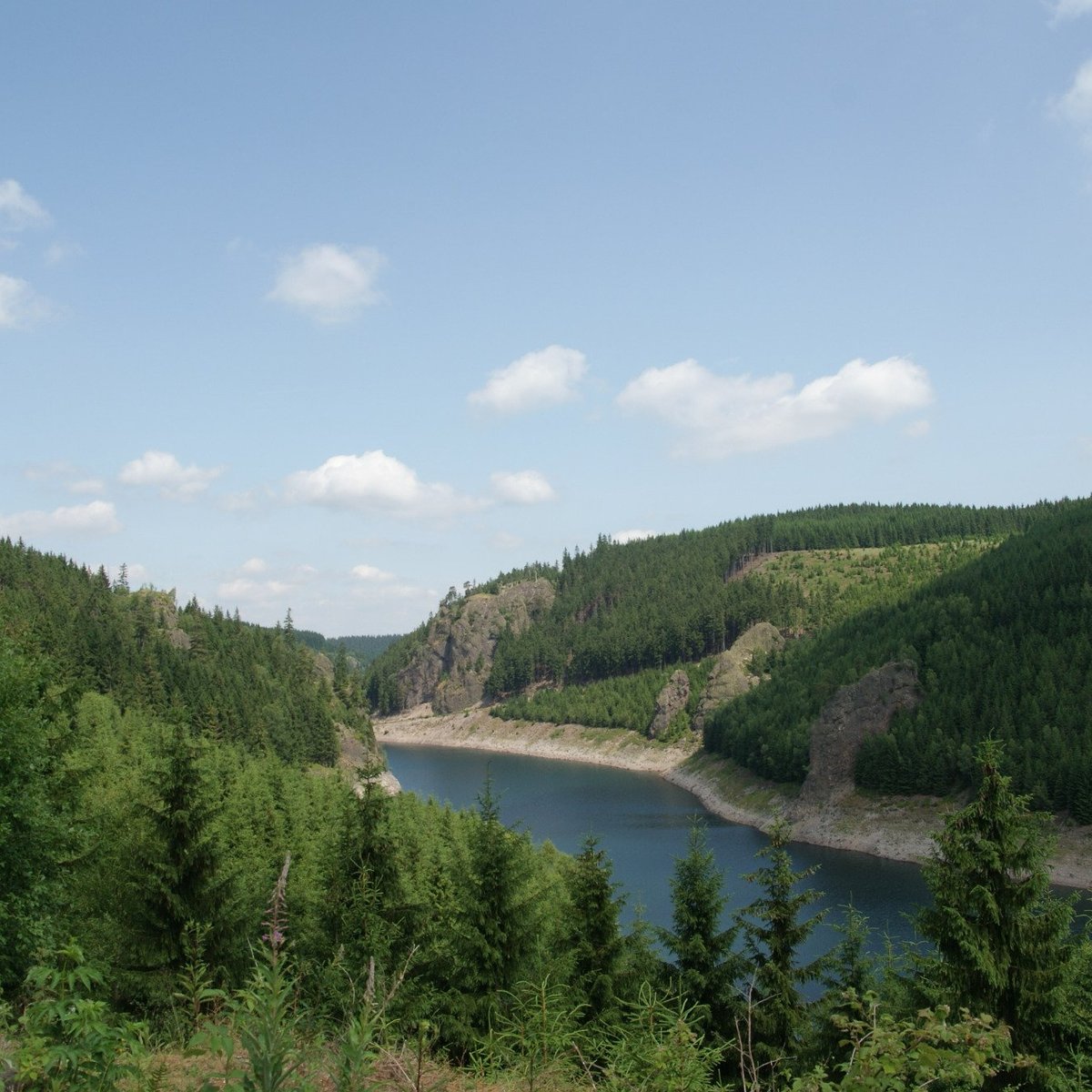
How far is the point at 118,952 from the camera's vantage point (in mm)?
18328

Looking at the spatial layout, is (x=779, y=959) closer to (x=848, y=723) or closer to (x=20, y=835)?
(x=20, y=835)

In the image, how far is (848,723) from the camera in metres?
89.1

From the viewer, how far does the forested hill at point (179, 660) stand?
84.1 meters

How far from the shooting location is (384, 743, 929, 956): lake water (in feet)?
183

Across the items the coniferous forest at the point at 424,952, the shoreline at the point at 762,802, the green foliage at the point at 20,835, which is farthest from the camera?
the shoreline at the point at 762,802

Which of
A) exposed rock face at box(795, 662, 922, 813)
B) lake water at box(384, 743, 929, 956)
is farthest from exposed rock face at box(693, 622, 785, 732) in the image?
exposed rock face at box(795, 662, 922, 813)

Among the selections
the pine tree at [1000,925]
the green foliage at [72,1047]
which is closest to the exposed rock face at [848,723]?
the pine tree at [1000,925]

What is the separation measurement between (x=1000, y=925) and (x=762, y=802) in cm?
8167

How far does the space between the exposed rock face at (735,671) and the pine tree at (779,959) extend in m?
107

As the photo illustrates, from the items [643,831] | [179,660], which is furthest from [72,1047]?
[179,660]

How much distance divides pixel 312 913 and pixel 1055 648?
87.6 m

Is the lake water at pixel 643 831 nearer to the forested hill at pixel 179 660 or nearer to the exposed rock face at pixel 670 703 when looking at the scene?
the exposed rock face at pixel 670 703

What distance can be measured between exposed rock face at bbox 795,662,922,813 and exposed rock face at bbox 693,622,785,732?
114 feet

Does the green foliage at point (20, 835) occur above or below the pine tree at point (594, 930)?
above
